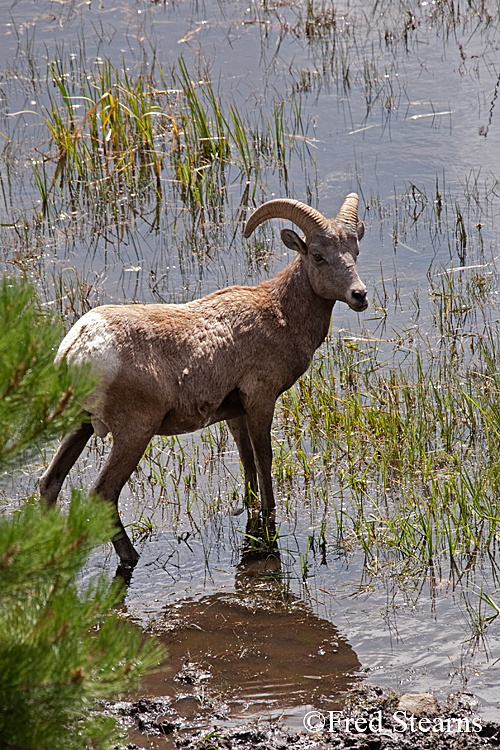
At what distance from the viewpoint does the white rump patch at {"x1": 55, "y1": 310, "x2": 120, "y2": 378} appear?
5.55m

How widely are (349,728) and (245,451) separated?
2938mm

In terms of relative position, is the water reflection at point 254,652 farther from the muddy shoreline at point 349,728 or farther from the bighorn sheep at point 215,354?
the bighorn sheep at point 215,354

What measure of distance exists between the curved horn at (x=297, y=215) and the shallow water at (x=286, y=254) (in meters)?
1.96

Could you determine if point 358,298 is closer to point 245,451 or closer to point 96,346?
point 245,451

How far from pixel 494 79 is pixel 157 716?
13.7m

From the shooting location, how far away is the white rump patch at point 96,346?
555 centimetres

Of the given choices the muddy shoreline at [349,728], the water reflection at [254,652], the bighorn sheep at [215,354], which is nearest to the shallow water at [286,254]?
the water reflection at [254,652]

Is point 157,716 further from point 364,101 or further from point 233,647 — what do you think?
point 364,101

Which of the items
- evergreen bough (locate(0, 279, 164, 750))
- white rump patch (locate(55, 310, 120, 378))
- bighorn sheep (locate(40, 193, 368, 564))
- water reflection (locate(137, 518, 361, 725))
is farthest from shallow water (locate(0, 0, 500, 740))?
white rump patch (locate(55, 310, 120, 378))

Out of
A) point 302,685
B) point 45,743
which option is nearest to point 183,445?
point 302,685

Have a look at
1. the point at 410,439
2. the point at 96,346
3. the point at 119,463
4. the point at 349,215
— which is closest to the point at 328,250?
the point at 349,215

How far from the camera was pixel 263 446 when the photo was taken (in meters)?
6.51

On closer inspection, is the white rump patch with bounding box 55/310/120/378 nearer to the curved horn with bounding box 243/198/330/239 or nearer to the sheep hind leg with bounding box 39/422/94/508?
the sheep hind leg with bounding box 39/422/94/508

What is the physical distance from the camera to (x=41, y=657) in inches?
90.9
